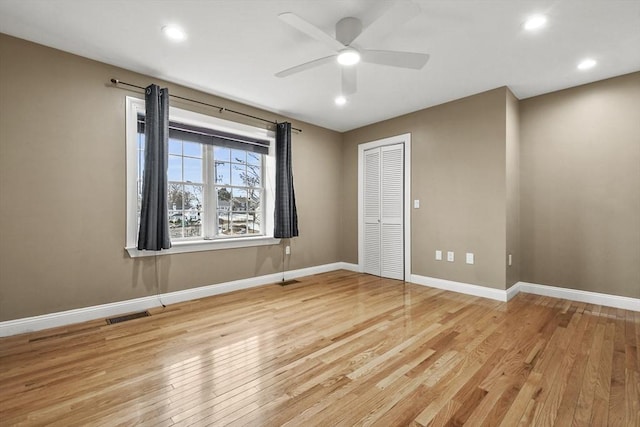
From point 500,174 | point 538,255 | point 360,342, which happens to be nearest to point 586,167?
point 500,174

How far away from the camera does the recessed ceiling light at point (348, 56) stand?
2342 mm

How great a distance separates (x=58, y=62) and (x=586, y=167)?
5.74 metres

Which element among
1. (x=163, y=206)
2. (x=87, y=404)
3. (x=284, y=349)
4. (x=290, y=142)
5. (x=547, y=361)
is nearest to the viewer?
(x=87, y=404)

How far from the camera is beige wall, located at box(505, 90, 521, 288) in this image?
352 centimetres

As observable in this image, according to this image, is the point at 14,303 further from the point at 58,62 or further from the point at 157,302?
the point at 58,62

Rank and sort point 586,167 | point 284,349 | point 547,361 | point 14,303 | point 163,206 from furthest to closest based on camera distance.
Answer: point 586,167
point 163,206
point 14,303
point 284,349
point 547,361

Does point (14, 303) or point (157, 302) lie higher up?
point (14, 303)

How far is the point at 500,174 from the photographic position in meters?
3.51

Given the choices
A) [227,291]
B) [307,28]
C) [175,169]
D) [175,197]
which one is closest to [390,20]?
[307,28]

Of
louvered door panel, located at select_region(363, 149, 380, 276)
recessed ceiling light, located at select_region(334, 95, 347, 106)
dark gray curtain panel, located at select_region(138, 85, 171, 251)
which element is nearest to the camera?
dark gray curtain panel, located at select_region(138, 85, 171, 251)

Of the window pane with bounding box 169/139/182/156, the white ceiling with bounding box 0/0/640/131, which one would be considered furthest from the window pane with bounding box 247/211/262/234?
the white ceiling with bounding box 0/0/640/131

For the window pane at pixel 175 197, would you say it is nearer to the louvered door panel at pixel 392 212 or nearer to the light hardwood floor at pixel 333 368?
the light hardwood floor at pixel 333 368

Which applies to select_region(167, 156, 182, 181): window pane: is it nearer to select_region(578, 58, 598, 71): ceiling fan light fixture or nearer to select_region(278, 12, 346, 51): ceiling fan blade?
select_region(278, 12, 346, 51): ceiling fan blade

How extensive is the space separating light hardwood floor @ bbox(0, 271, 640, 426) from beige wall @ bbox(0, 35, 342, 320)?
0.37m
